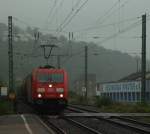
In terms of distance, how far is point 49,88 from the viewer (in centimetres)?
3572

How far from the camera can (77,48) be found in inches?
3733

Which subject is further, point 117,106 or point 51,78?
point 117,106

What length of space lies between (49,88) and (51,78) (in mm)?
772

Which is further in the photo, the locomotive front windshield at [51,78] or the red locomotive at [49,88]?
the locomotive front windshield at [51,78]

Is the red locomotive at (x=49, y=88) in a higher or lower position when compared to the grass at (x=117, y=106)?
higher

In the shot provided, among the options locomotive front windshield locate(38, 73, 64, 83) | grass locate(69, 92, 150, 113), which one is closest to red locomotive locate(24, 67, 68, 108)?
locomotive front windshield locate(38, 73, 64, 83)

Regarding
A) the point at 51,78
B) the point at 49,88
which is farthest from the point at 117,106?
the point at 49,88

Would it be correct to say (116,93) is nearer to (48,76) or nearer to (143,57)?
(143,57)

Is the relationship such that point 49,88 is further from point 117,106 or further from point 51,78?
point 117,106

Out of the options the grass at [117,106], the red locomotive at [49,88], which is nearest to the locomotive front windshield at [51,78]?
the red locomotive at [49,88]

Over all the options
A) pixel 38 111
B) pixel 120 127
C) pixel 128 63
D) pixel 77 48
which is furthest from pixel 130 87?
pixel 128 63

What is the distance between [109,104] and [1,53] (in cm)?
5145

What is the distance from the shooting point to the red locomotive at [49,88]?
116 ft

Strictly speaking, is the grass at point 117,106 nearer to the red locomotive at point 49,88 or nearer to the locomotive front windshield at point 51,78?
the red locomotive at point 49,88
